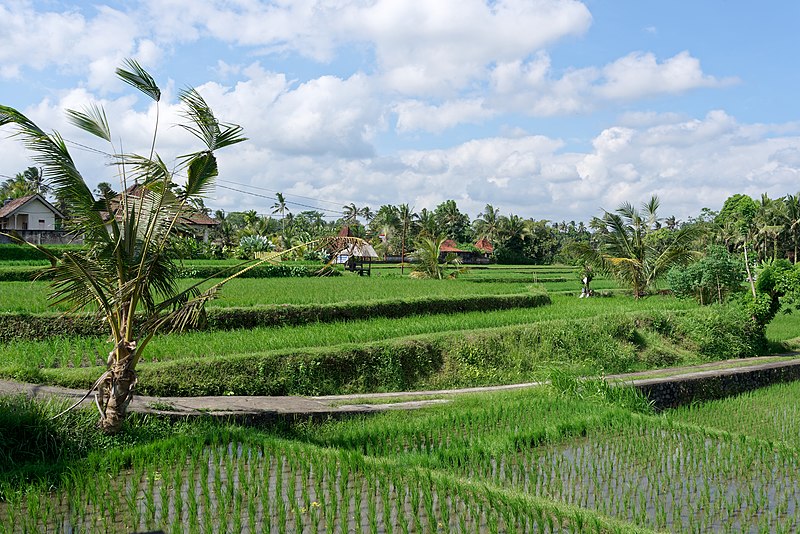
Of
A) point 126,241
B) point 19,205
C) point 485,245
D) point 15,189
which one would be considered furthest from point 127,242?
point 485,245

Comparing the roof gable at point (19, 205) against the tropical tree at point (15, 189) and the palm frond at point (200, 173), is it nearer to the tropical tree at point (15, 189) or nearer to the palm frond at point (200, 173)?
the tropical tree at point (15, 189)

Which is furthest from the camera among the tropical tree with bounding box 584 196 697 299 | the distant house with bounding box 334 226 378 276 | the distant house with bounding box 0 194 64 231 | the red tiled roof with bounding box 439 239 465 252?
the red tiled roof with bounding box 439 239 465 252

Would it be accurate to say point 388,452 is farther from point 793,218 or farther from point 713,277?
point 793,218

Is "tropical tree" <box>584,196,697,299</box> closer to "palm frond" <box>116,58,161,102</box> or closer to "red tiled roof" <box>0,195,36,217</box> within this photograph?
"palm frond" <box>116,58,161,102</box>

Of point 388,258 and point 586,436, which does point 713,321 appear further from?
point 388,258

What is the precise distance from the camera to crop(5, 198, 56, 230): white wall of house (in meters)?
34.9

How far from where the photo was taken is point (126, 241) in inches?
271

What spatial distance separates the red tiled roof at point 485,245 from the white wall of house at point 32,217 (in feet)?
121

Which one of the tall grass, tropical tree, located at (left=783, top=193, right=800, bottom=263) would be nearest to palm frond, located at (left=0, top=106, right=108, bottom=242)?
the tall grass

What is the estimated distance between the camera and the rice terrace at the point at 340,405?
17.2ft

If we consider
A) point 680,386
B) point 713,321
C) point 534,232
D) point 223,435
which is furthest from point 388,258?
point 223,435

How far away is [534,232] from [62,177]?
56.4 meters

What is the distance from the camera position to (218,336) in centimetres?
1212

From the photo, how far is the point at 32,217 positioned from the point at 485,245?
38.9 metres
